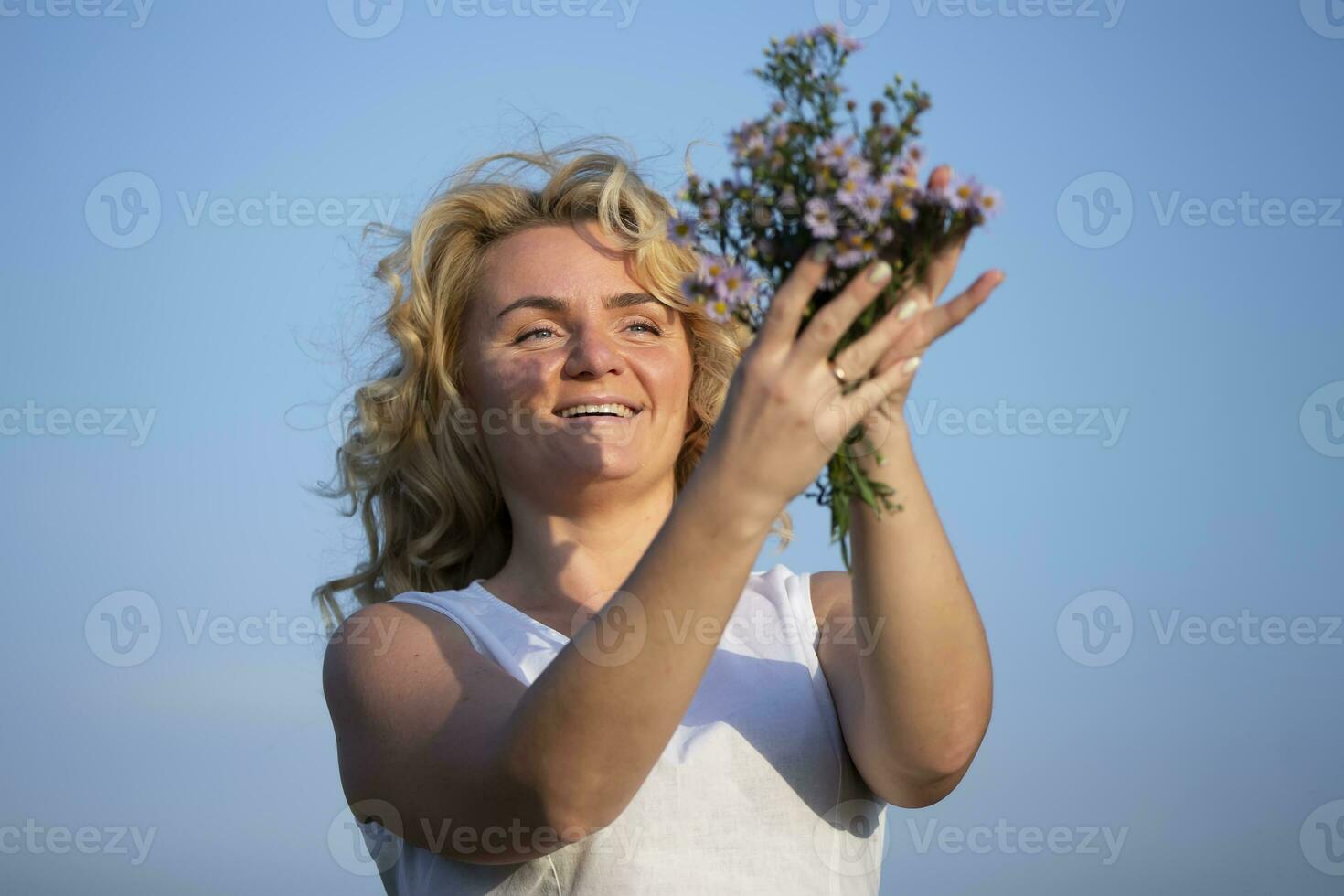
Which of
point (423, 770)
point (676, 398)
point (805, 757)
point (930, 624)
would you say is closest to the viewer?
point (930, 624)

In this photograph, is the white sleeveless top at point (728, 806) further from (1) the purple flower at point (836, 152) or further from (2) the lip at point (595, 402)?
(1) the purple flower at point (836, 152)

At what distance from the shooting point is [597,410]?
11.7 feet

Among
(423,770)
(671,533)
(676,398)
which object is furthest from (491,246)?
(671,533)

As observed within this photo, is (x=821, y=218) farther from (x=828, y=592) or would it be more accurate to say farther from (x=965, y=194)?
(x=828, y=592)

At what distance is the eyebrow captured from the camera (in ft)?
12.2

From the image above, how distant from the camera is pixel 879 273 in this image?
7.25ft

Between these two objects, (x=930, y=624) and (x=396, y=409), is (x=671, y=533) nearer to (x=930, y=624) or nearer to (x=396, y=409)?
(x=930, y=624)

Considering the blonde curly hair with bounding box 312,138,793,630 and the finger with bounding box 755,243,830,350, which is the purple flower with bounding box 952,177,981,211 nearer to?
the finger with bounding box 755,243,830,350

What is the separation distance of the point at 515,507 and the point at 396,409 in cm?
59

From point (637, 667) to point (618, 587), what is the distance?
0.91m

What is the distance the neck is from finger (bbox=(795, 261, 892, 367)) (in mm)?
1559

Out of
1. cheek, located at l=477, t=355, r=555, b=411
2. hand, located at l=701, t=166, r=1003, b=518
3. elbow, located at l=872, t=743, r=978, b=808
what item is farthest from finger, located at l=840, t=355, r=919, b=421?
cheek, located at l=477, t=355, r=555, b=411

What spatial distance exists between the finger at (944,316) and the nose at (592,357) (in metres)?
1.38

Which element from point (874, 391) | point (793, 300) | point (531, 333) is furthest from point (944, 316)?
point (531, 333)
